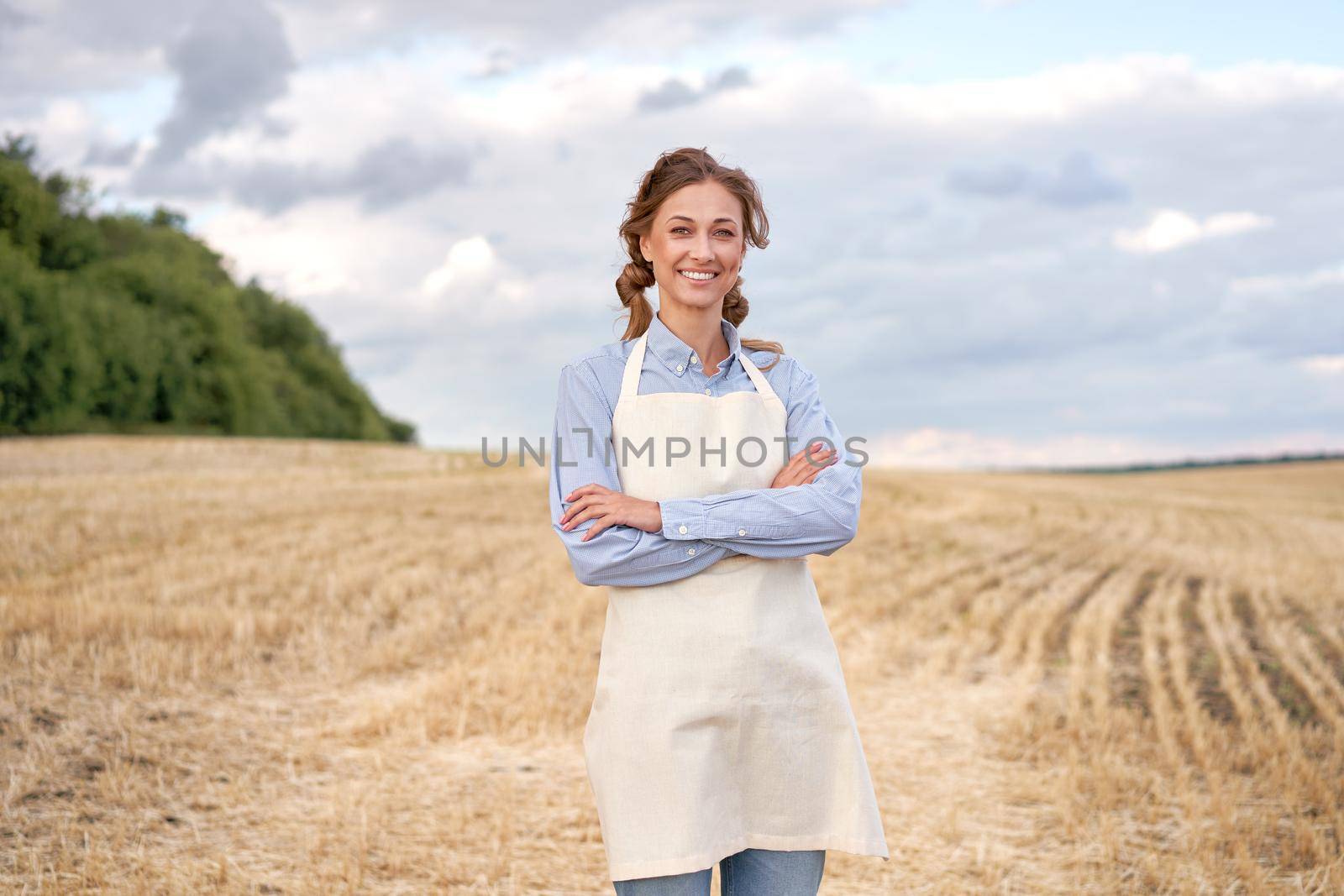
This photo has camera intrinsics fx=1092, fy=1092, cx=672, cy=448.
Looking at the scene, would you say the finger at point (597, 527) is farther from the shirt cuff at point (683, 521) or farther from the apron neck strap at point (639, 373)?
the apron neck strap at point (639, 373)

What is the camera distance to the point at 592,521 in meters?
2.69

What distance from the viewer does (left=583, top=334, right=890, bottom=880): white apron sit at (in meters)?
2.67

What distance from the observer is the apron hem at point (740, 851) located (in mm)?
2670

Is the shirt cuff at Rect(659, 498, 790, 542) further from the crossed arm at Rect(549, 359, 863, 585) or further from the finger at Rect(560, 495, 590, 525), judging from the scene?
the finger at Rect(560, 495, 590, 525)

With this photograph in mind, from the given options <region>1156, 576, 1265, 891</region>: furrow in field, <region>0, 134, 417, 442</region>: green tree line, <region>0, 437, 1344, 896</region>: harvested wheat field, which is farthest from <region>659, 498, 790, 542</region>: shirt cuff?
<region>0, 134, 417, 442</region>: green tree line

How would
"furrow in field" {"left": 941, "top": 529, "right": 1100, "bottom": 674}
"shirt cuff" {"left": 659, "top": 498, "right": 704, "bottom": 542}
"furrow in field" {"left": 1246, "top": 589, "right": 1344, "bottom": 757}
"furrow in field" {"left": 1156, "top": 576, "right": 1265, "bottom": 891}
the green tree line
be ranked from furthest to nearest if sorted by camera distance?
the green tree line → "furrow in field" {"left": 941, "top": 529, "right": 1100, "bottom": 674} → "furrow in field" {"left": 1246, "top": 589, "right": 1344, "bottom": 757} → "furrow in field" {"left": 1156, "top": 576, "right": 1265, "bottom": 891} → "shirt cuff" {"left": 659, "top": 498, "right": 704, "bottom": 542}

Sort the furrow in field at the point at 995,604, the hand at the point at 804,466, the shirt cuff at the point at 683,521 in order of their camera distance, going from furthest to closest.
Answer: the furrow in field at the point at 995,604 < the hand at the point at 804,466 < the shirt cuff at the point at 683,521

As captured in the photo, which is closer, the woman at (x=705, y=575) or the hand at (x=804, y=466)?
the woman at (x=705, y=575)

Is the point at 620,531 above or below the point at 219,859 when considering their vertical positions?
above

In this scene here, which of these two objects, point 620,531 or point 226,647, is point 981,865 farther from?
point 226,647

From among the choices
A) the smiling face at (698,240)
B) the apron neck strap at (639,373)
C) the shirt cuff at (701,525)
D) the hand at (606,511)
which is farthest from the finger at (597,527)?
the smiling face at (698,240)

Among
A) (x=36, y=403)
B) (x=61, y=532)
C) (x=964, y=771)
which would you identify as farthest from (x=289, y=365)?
(x=964, y=771)

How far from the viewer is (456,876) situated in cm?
475

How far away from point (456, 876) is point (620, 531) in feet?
9.17
